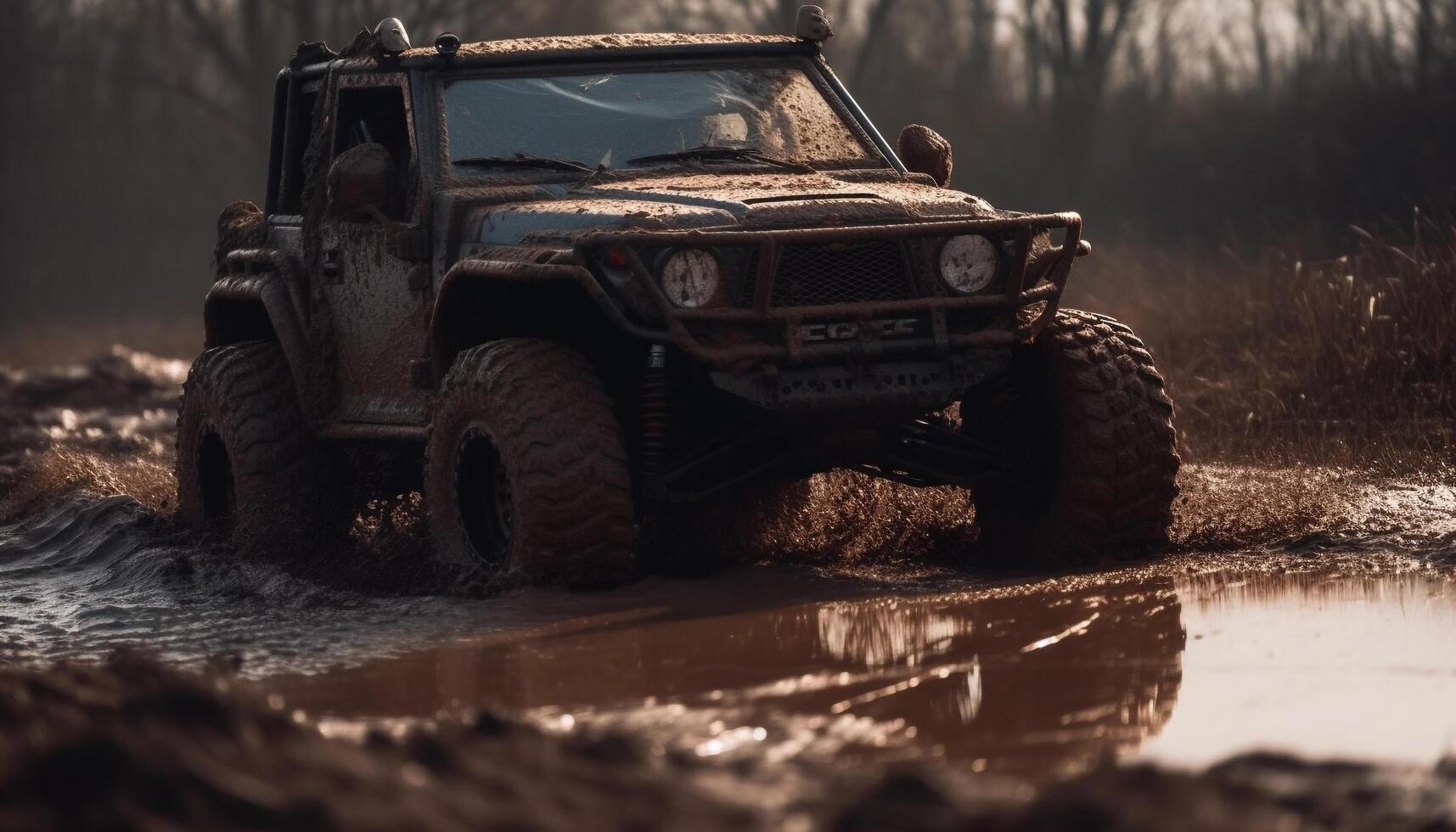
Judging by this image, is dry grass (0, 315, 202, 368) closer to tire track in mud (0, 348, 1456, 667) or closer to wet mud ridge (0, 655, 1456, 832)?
tire track in mud (0, 348, 1456, 667)

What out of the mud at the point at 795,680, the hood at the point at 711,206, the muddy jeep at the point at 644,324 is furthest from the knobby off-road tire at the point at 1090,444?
the hood at the point at 711,206

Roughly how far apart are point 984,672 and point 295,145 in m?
4.46

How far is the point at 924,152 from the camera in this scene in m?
7.58

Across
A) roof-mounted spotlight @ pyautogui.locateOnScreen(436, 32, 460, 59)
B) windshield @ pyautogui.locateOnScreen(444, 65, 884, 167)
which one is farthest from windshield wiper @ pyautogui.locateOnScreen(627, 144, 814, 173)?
roof-mounted spotlight @ pyautogui.locateOnScreen(436, 32, 460, 59)

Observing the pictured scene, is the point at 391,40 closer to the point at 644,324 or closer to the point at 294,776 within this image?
the point at 644,324

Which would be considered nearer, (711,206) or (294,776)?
(294,776)

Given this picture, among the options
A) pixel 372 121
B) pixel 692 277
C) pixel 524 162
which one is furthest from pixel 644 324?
pixel 372 121

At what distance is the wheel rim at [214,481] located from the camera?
8.40 meters

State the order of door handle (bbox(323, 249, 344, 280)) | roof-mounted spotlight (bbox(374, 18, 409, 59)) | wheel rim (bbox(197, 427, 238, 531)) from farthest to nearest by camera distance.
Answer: wheel rim (bbox(197, 427, 238, 531))
door handle (bbox(323, 249, 344, 280))
roof-mounted spotlight (bbox(374, 18, 409, 59))

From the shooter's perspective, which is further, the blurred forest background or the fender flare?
the blurred forest background

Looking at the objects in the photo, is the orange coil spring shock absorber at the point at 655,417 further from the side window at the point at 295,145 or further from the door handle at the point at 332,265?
the side window at the point at 295,145

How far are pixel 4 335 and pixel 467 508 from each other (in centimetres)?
2171

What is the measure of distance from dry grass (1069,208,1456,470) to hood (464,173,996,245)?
9.10 ft

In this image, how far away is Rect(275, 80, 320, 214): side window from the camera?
27.7 feet
